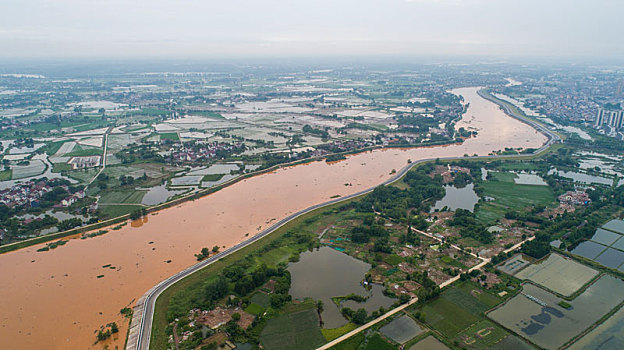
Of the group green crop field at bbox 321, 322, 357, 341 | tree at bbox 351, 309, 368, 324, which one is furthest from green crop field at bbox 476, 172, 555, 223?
green crop field at bbox 321, 322, 357, 341

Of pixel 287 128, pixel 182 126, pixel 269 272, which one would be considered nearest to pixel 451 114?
pixel 287 128

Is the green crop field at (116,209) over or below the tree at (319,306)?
over

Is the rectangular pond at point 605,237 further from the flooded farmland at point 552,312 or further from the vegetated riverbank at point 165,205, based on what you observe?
the vegetated riverbank at point 165,205

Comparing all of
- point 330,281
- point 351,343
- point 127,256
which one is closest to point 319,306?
point 330,281

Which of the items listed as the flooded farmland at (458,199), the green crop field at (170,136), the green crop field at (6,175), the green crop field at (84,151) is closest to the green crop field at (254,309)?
the flooded farmland at (458,199)

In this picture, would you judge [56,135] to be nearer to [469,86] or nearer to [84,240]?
[84,240]

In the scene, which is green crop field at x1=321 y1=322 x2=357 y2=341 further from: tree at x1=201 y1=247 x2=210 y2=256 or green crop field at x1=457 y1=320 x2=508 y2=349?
tree at x1=201 y1=247 x2=210 y2=256

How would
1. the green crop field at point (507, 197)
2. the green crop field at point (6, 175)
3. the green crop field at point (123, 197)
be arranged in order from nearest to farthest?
the green crop field at point (507, 197) → the green crop field at point (123, 197) → the green crop field at point (6, 175)

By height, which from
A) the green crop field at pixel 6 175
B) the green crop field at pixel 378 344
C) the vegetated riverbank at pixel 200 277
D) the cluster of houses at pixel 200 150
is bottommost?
the green crop field at pixel 378 344

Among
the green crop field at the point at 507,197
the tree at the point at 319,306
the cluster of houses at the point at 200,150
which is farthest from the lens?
the cluster of houses at the point at 200,150
